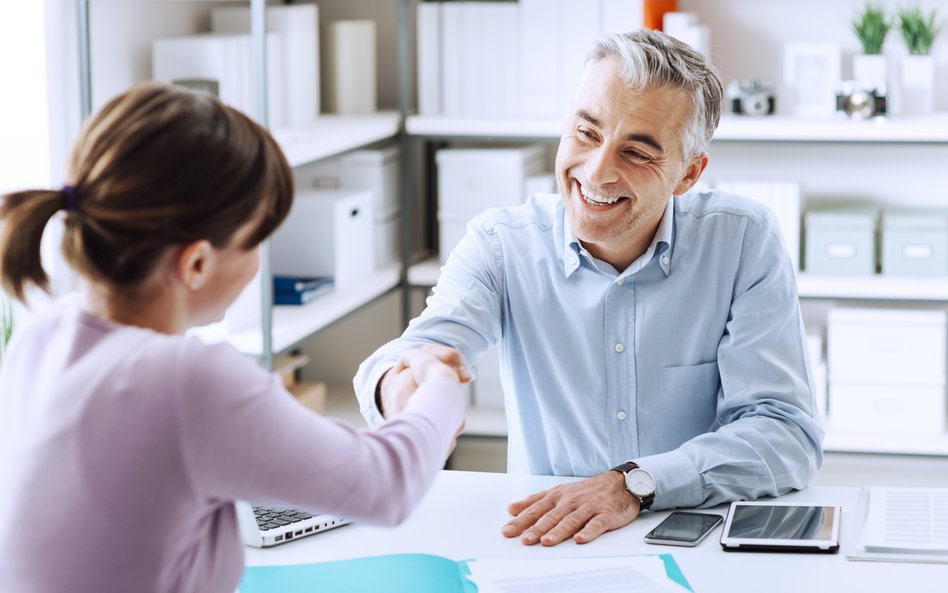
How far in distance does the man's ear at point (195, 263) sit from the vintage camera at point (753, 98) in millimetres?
2554

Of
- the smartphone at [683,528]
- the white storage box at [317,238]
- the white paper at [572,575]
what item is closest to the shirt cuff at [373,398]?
the white paper at [572,575]

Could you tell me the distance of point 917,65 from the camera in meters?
3.31

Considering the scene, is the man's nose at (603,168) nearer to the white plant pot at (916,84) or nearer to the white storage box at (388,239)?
the white storage box at (388,239)

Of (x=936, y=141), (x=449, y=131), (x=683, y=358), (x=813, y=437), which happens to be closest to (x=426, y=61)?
(x=449, y=131)

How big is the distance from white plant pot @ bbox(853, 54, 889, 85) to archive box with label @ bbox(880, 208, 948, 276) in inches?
14.5

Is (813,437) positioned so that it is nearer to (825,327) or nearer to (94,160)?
(94,160)

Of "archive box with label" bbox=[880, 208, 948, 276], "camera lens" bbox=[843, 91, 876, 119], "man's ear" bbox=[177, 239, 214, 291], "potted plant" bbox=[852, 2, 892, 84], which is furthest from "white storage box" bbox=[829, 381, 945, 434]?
"man's ear" bbox=[177, 239, 214, 291]

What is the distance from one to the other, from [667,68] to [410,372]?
654mm

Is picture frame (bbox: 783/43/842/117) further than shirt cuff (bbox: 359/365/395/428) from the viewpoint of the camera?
Yes

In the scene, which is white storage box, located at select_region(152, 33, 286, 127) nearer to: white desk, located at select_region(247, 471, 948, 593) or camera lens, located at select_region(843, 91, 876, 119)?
white desk, located at select_region(247, 471, 948, 593)

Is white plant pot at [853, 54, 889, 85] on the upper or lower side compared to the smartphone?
upper

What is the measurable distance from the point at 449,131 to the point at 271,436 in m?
2.49

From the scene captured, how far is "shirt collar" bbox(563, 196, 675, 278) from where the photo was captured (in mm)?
1882

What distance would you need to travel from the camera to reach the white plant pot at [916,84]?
130 inches
